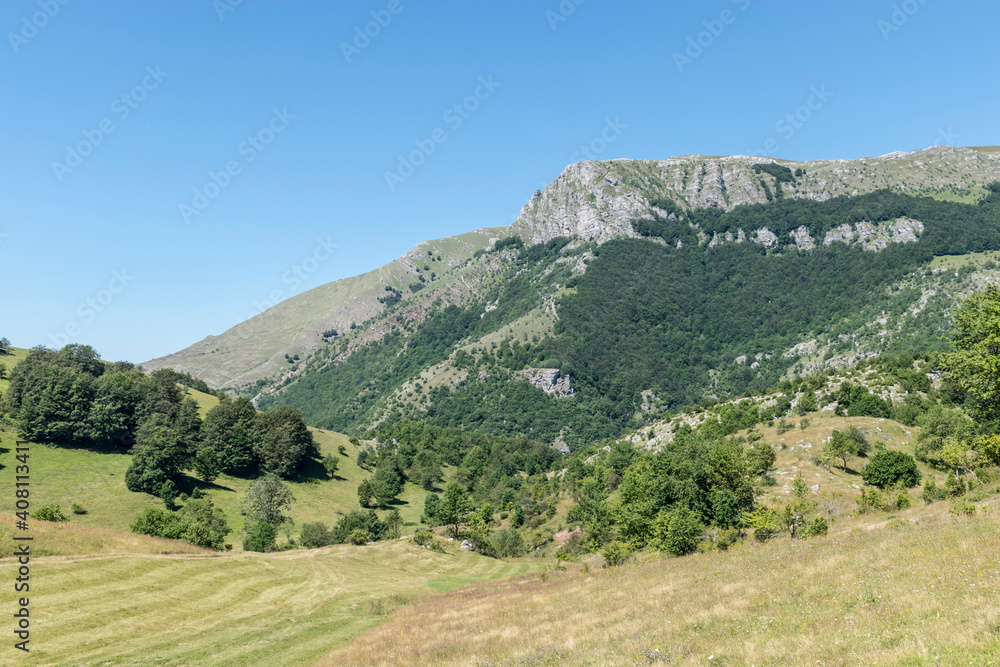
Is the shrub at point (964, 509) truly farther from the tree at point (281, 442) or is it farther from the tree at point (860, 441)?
the tree at point (281, 442)

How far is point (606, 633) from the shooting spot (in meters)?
20.1

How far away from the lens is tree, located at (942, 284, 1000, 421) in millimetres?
37856

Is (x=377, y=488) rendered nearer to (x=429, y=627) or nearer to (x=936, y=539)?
(x=429, y=627)

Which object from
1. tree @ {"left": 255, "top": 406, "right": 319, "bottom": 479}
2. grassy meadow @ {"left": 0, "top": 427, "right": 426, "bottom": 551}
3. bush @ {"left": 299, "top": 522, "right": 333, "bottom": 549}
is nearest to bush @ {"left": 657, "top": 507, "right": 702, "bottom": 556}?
bush @ {"left": 299, "top": 522, "right": 333, "bottom": 549}

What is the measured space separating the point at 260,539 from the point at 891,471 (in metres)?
81.8

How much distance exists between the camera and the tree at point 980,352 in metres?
37.9

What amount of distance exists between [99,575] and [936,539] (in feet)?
156

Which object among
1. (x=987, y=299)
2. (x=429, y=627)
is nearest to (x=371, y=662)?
(x=429, y=627)

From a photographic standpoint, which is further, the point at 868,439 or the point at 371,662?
the point at 868,439

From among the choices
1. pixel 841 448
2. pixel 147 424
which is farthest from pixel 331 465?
pixel 841 448

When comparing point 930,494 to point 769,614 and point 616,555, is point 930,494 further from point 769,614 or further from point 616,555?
point 769,614

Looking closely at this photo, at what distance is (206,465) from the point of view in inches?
4031

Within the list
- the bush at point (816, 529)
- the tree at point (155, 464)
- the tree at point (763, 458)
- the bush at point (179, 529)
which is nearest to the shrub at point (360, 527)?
the bush at point (179, 529)

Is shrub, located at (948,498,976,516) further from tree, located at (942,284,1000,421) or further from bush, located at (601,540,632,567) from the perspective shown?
bush, located at (601,540,632,567)
